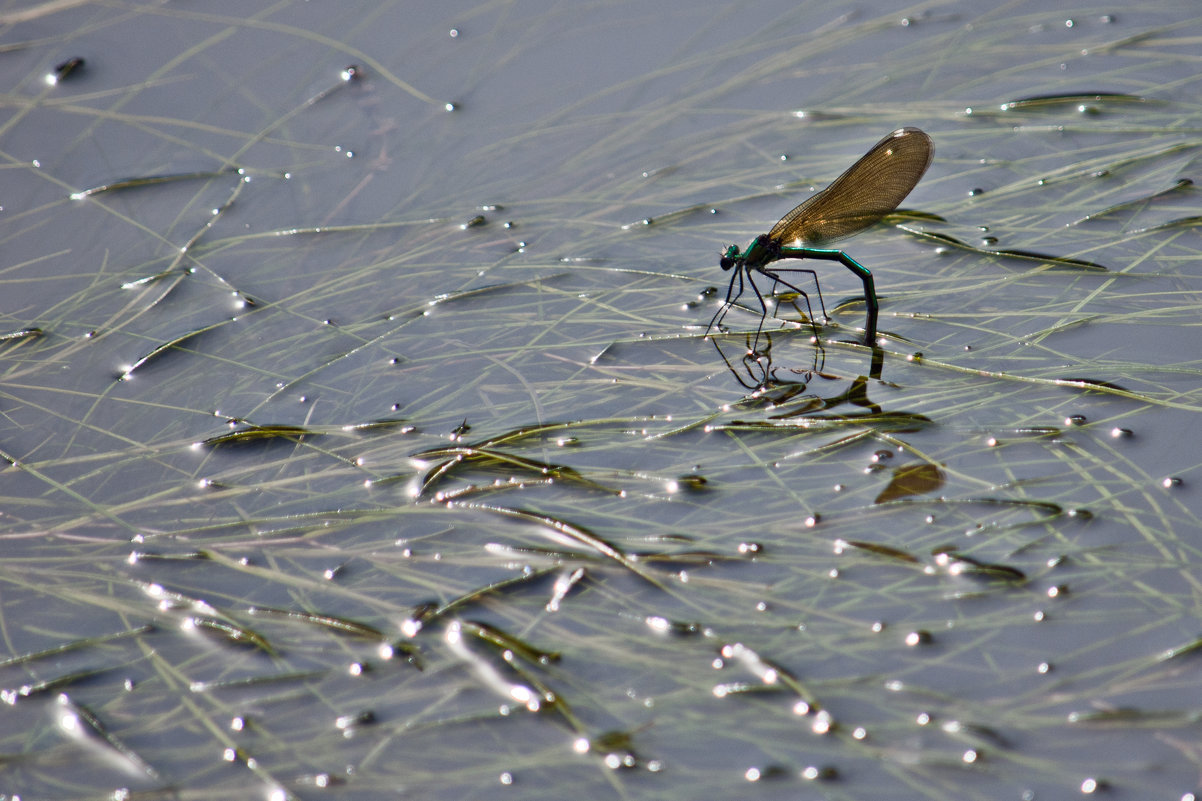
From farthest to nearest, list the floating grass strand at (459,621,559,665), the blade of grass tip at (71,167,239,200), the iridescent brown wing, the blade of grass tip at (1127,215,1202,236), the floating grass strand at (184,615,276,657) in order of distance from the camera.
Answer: the blade of grass tip at (71,167,239,200) → the blade of grass tip at (1127,215,1202,236) → the iridescent brown wing → the floating grass strand at (184,615,276,657) → the floating grass strand at (459,621,559,665)

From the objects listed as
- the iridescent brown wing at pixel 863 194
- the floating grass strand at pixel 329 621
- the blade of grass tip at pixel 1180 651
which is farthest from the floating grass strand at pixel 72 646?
the blade of grass tip at pixel 1180 651

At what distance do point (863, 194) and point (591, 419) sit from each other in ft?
4.03

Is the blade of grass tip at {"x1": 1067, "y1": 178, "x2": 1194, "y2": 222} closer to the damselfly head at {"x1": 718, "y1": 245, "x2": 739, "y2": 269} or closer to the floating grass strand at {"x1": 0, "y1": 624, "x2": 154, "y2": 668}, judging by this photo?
the damselfly head at {"x1": 718, "y1": 245, "x2": 739, "y2": 269}

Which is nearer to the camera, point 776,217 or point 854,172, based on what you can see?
point 854,172

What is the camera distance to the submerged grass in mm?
2301

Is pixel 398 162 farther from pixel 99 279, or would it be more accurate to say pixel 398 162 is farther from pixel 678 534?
pixel 678 534

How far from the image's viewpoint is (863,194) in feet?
11.0

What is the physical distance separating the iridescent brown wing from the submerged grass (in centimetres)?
21

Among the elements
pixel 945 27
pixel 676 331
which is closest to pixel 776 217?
pixel 676 331

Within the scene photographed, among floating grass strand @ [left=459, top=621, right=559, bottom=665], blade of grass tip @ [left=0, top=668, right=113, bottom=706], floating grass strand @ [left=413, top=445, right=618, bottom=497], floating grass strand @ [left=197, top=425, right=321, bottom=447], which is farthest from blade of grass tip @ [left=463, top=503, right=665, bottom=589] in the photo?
blade of grass tip @ [left=0, top=668, right=113, bottom=706]

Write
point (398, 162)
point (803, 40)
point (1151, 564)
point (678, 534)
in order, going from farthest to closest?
1. point (803, 40)
2. point (398, 162)
3. point (678, 534)
4. point (1151, 564)

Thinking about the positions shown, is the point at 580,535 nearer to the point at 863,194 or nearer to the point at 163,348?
the point at 863,194

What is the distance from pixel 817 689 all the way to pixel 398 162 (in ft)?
9.02

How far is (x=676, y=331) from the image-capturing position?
335cm
